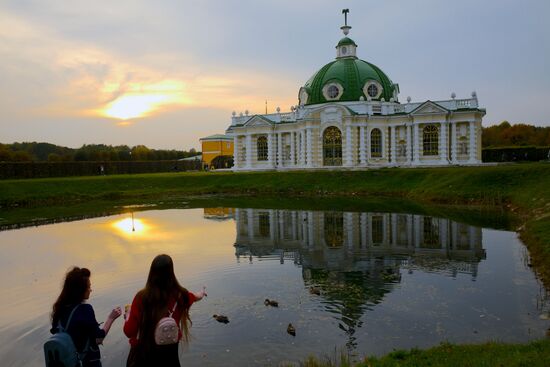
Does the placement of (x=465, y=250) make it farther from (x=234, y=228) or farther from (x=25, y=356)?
(x=25, y=356)

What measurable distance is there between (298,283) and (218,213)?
18.9 meters

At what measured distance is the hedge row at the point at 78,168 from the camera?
187 feet

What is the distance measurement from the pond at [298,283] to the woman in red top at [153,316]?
13.1ft

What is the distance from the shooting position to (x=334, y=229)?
2475 cm

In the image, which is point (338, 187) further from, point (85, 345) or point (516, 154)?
point (85, 345)

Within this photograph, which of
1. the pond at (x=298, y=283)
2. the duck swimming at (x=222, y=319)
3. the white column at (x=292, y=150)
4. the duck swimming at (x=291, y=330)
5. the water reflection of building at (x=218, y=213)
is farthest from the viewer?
the white column at (x=292, y=150)

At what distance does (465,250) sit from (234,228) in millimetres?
11691

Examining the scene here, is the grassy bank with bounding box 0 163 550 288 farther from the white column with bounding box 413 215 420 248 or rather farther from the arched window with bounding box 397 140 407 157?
the arched window with bounding box 397 140 407 157

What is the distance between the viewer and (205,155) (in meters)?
92.0

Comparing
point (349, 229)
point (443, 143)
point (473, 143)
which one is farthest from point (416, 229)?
point (473, 143)

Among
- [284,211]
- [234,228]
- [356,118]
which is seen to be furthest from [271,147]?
[234,228]

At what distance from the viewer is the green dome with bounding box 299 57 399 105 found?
59094 millimetres

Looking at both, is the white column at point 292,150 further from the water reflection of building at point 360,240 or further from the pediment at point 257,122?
the water reflection of building at point 360,240

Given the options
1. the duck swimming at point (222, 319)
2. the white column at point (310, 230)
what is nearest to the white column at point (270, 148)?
the white column at point (310, 230)
